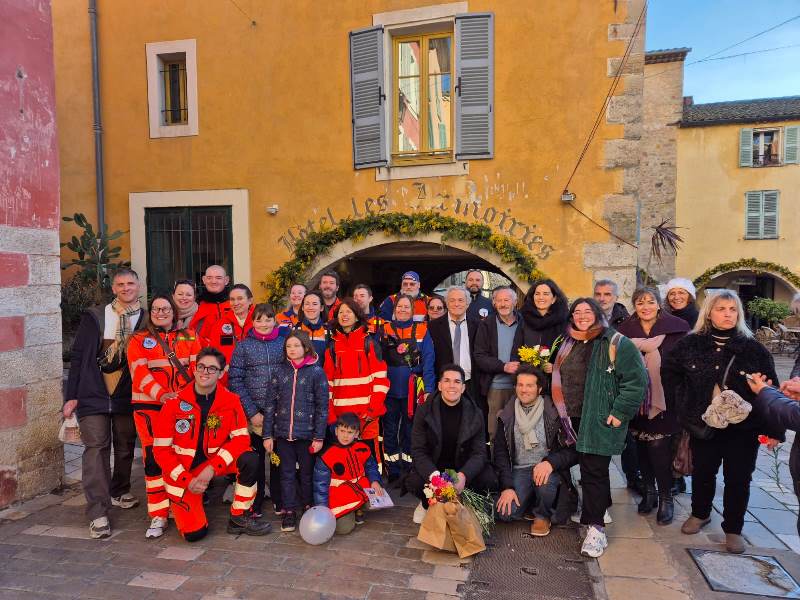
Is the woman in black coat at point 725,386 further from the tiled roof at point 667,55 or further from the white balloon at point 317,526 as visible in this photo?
the tiled roof at point 667,55

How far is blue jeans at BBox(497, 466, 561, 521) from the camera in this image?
3770 millimetres

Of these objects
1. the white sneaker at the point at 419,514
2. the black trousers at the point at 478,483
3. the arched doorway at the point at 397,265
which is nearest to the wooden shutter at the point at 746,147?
the arched doorway at the point at 397,265

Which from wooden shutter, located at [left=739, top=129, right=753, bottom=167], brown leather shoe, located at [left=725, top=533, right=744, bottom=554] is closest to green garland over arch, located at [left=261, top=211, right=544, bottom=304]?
brown leather shoe, located at [left=725, top=533, right=744, bottom=554]

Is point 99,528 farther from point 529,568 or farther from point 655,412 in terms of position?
point 655,412

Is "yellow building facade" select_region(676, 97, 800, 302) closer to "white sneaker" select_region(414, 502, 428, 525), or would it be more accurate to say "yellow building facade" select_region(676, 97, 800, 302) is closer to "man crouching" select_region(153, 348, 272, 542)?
"white sneaker" select_region(414, 502, 428, 525)

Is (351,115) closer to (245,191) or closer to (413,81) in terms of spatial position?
(413,81)

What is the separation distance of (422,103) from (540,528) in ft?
17.5

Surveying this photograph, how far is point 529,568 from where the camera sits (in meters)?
3.25

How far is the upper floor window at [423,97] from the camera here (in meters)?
7.05

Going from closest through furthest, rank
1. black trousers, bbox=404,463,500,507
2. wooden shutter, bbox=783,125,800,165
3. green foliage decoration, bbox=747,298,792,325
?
black trousers, bbox=404,463,500,507
green foliage decoration, bbox=747,298,792,325
wooden shutter, bbox=783,125,800,165

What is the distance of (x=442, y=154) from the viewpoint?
7.03m

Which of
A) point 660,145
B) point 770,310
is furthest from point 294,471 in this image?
point 660,145

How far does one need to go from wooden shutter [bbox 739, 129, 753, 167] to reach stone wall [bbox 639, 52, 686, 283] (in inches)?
75.2

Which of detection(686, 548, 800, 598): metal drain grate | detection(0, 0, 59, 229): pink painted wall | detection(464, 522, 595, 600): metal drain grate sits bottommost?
detection(464, 522, 595, 600): metal drain grate
